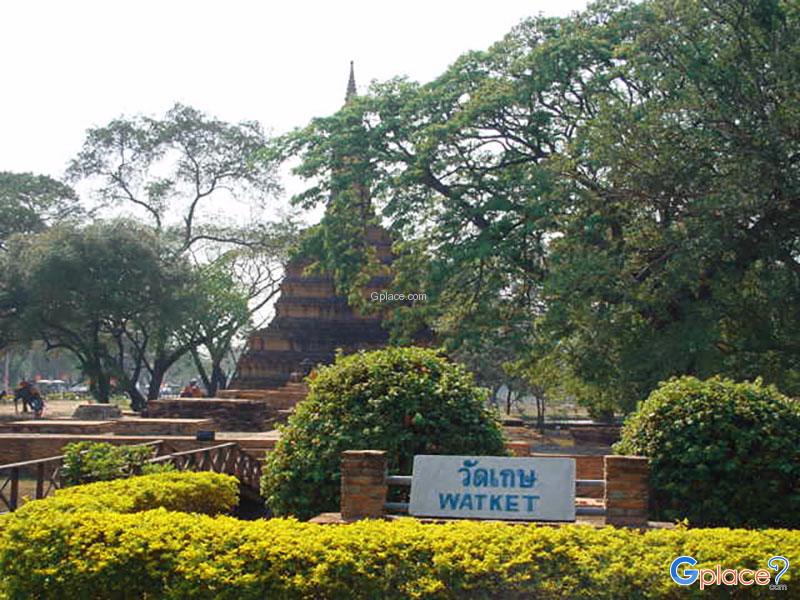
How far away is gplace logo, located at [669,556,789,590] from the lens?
5.22 meters

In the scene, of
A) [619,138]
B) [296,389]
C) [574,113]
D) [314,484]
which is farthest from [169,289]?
[314,484]

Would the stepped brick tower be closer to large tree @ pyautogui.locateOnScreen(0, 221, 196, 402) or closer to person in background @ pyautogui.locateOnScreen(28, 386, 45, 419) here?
large tree @ pyautogui.locateOnScreen(0, 221, 196, 402)

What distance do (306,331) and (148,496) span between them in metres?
24.7

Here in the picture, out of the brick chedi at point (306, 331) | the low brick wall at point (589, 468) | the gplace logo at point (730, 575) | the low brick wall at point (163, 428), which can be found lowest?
the low brick wall at point (589, 468)

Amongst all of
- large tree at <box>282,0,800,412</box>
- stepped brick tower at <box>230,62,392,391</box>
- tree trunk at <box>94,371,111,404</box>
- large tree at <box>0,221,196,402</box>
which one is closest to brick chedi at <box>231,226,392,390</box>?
stepped brick tower at <box>230,62,392,391</box>

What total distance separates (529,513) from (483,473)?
46 centimetres

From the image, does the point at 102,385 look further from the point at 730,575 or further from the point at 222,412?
the point at 730,575

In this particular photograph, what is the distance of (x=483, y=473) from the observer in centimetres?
736

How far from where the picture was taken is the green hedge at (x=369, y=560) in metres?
5.38

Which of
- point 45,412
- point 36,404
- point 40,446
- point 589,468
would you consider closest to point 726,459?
point 589,468

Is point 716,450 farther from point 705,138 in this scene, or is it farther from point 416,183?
point 416,183

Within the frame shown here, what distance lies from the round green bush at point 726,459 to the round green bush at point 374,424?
1501mm

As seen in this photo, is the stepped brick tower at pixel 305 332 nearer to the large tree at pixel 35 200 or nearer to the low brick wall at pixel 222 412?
the low brick wall at pixel 222 412

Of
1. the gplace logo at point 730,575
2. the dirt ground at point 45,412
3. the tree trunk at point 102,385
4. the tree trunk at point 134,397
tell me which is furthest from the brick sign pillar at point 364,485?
the tree trunk at point 134,397
